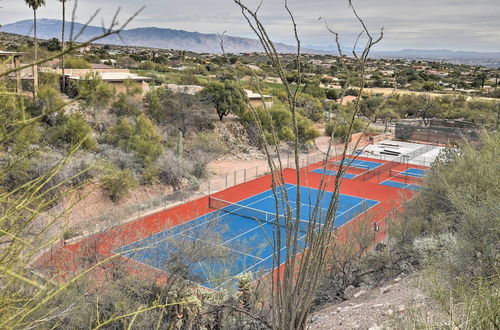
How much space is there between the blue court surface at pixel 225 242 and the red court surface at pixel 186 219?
47cm

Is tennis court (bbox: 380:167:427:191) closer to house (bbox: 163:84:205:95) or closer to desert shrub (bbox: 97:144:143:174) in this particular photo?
desert shrub (bbox: 97:144:143:174)

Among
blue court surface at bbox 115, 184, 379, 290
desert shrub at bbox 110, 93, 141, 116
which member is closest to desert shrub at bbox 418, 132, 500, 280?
blue court surface at bbox 115, 184, 379, 290

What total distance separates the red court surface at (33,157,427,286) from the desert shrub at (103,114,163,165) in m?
5.05

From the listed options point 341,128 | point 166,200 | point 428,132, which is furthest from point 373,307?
point 428,132

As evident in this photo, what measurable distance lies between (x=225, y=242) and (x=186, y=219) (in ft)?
21.2

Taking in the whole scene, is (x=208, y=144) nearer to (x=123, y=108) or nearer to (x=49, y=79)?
(x=123, y=108)

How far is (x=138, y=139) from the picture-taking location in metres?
30.0

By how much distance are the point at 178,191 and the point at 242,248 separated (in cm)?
791

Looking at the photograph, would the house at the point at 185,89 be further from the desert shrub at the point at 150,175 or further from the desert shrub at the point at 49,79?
the desert shrub at the point at 150,175

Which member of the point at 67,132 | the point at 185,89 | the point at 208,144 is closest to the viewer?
the point at 67,132

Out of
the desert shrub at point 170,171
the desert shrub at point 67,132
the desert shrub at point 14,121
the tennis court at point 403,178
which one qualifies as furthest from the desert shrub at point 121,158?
the desert shrub at point 14,121

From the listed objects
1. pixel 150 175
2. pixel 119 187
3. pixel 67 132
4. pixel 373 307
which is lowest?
pixel 119 187

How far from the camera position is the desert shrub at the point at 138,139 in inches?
1153

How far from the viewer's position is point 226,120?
1718 inches
